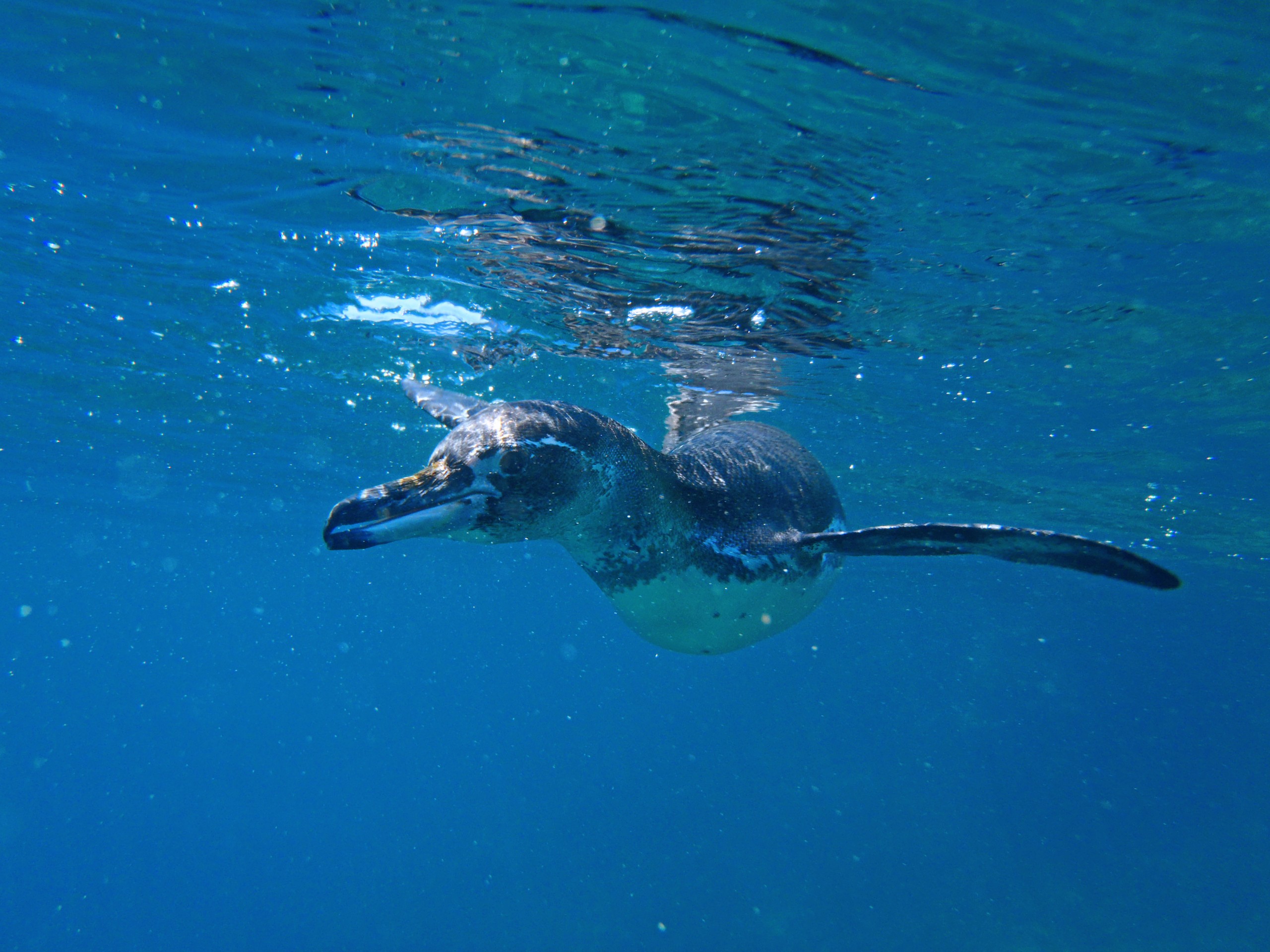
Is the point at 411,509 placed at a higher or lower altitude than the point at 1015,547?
higher

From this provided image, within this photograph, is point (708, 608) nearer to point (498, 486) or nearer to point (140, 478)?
point (498, 486)

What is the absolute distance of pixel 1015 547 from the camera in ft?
11.2

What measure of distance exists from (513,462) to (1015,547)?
2.47 metres

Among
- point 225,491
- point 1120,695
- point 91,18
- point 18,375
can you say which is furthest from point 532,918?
point 1120,695

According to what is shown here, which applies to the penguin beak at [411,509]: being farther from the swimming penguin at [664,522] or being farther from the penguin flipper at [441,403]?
the penguin flipper at [441,403]

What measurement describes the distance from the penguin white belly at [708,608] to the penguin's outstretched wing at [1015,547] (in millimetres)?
929

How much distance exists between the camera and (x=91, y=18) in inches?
199

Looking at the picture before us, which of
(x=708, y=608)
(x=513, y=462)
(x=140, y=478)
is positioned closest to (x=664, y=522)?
(x=708, y=608)

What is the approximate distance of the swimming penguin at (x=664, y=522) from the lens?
3.08 m

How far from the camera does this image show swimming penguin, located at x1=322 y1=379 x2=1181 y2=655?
308cm

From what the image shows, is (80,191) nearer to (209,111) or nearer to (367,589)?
(209,111)

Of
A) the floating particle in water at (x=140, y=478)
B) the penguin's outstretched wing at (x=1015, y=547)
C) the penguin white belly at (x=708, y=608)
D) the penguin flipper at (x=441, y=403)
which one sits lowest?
the floating particle in water at (x=140, y=478)

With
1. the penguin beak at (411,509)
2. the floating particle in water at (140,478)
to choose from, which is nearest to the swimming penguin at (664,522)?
the penguin beak at (411,509)

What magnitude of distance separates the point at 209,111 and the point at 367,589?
55.5 m
